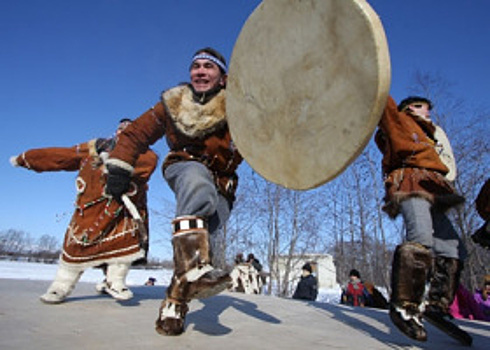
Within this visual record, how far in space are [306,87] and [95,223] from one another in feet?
7.53

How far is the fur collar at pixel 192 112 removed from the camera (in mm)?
2094

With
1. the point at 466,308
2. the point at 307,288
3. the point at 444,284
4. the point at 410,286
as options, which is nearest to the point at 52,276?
the point at 307,288

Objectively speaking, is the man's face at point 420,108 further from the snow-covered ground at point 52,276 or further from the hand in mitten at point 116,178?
the snow-covered ground at point 52,276

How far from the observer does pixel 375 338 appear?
2.15 meters

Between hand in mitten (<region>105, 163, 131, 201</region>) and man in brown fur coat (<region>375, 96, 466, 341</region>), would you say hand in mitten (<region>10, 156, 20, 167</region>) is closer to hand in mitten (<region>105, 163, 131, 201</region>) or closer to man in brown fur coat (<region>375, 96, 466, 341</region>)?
hand in mitten (<region>105, 163, 131, 201</region>)

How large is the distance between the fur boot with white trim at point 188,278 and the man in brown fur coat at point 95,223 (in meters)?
1.28

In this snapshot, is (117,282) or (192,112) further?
(117,282)

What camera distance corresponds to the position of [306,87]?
1690 mm

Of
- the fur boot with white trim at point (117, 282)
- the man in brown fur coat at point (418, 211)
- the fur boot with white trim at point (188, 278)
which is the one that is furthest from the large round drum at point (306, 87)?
the fur boot with white trim at point (117, 282)

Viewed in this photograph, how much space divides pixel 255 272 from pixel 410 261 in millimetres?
8467

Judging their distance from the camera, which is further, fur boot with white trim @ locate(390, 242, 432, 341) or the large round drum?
fur boot with white trim @ locate(390, 242, 432, 341)

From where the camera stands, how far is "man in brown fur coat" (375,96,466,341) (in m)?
1.95

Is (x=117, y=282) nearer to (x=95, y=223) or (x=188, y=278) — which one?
(x=95, y=223)

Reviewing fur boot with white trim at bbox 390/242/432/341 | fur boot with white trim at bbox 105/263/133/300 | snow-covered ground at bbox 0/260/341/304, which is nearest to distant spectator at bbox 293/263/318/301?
snow-covered ground at bbox 0/260/341/304
